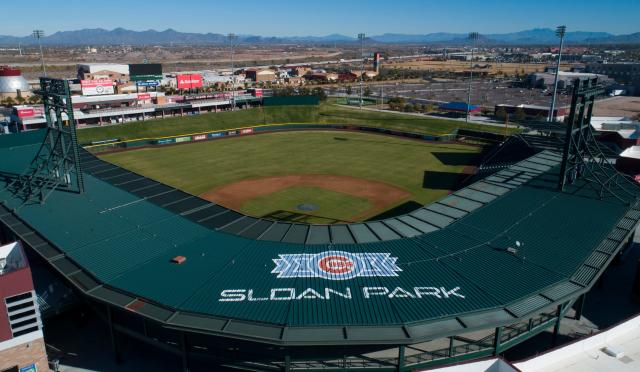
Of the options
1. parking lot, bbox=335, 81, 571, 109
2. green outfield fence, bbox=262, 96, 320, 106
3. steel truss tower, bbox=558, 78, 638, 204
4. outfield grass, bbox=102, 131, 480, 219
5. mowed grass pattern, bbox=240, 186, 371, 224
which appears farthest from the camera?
parking lot, bbox=335, 81, 571, 109

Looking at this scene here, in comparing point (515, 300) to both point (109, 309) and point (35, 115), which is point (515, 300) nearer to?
point (109, 309)

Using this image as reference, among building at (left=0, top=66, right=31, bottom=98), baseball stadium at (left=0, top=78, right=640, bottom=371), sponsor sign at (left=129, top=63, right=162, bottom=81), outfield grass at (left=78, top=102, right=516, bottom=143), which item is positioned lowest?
outfield grass at (left=78, top=102, right=516, bottom=143)

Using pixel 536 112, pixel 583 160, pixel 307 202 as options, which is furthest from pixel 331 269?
pixel 536 112

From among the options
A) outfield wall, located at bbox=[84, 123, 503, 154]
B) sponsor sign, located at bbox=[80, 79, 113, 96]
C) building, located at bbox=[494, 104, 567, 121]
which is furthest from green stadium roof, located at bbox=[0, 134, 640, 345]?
sponsor sign, located at bbox=[80, 79, 113, 96]

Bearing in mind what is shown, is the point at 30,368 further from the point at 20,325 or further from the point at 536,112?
the point at 536,112

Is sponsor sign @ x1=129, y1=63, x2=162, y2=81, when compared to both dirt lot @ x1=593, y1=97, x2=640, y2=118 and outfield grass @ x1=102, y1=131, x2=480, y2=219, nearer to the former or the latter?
outfield grass @ x1=102, y1=131, x2=480, y2=219

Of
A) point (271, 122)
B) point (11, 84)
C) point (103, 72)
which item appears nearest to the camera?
point (271, 122)

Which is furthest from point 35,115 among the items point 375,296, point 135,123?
point 375,296
